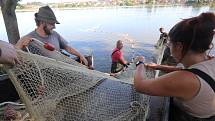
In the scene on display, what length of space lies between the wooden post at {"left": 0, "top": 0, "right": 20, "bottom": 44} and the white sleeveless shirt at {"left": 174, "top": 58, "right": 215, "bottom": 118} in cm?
→ 705

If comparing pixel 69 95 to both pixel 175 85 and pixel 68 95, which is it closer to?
pixel 68 95

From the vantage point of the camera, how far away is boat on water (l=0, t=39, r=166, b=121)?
1974 mm

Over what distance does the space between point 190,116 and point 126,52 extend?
48.1 feet

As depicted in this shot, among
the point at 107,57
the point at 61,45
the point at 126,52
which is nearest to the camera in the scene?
the point at 61,45

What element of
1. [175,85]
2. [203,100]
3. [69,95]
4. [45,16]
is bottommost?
[69,95]

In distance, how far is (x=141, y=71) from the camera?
2006 mm

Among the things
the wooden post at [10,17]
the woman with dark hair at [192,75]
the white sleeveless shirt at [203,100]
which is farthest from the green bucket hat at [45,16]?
the wooden post at [10,17]

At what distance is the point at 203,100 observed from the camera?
1742mm

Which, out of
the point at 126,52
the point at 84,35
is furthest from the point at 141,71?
the point at 84,35

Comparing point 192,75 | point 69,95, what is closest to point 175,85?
point 192,75

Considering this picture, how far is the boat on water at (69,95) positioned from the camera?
1974 mm

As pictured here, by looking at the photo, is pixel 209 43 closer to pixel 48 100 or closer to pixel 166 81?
pixel 166 81

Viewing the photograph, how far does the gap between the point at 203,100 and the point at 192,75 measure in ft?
0.66

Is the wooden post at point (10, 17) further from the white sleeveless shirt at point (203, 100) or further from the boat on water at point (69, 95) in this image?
the white sleeveless shirt at point (203, 100)
